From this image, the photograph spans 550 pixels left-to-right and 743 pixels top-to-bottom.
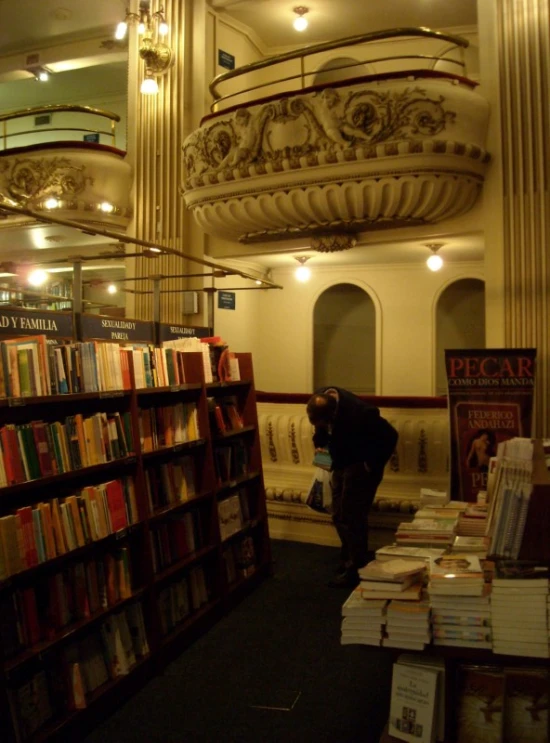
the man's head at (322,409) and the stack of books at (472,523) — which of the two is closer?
the stack of books at (472,523)

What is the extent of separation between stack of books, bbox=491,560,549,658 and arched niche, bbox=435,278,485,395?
19.5ft

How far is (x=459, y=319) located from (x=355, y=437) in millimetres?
3872

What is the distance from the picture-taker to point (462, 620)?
226 cm

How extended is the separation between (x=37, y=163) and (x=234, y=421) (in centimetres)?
406

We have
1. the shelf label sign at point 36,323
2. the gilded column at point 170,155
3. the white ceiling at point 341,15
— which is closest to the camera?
the shelf label sign at point 36,323

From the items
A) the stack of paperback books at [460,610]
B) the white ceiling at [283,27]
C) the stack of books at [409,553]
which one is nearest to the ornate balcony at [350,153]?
the white ceiling at [283,27]

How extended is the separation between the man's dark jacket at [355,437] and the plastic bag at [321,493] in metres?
0.34

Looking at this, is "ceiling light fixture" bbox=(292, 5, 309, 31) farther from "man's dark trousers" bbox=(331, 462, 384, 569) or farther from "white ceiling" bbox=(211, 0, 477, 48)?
"man's dark trousers" bbox=(331, 462, 384, 569)

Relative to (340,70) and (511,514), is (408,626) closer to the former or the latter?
(511,514)

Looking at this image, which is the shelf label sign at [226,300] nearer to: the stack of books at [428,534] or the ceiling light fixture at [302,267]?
the ceiling light fixture at [302,267]

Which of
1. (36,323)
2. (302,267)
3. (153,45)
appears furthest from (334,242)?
(36,323)

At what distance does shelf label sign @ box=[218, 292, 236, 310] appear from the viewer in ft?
25.3

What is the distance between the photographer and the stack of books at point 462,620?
2.25m

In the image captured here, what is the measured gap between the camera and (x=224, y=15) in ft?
24.2
